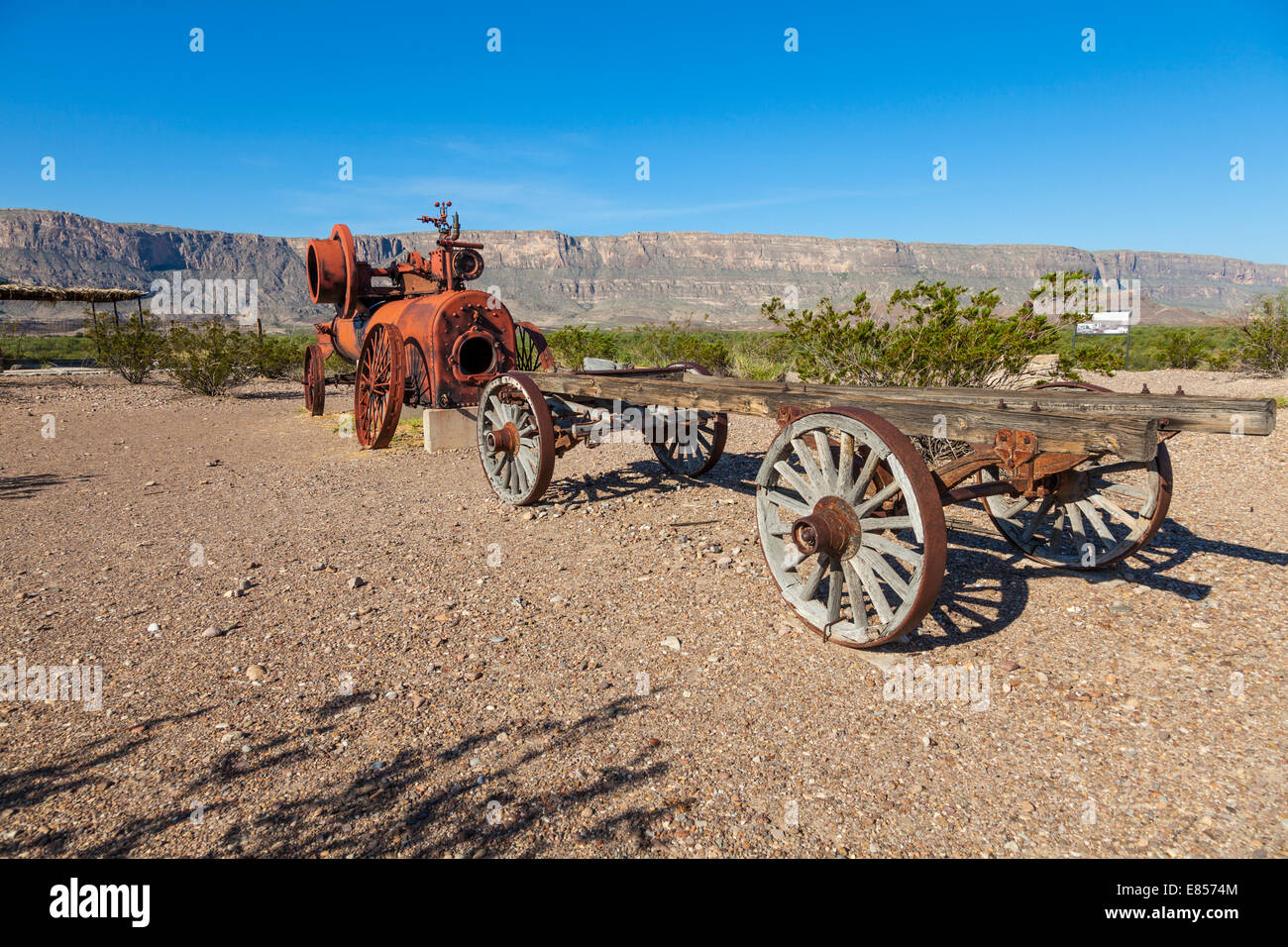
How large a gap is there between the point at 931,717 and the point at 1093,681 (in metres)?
0.88

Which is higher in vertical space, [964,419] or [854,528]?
[964,419]

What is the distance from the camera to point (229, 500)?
680 cm

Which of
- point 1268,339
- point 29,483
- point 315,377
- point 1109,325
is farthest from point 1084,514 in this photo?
point 1109,325

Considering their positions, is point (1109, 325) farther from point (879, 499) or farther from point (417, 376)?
point (879, 499)

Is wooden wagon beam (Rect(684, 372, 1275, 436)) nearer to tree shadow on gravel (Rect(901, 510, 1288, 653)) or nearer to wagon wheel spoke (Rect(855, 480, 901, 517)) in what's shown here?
wagon wheel spoke (Rect(855, 480, 901, 517))

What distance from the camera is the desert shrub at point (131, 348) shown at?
1742cm

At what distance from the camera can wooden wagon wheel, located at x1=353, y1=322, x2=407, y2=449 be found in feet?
28.0

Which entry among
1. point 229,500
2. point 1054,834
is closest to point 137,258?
point 229,500

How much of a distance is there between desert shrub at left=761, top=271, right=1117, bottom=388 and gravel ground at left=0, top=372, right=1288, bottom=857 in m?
2.02

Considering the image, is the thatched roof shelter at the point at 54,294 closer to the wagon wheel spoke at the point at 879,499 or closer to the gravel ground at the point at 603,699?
the gravel ground at the point at 603,699

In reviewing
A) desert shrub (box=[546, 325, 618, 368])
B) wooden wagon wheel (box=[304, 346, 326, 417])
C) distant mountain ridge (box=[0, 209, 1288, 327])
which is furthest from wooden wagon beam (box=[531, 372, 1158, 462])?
distant mountain ridge (box=[0, 209, 1288, 327])

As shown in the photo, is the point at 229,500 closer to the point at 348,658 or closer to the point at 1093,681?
the point at 348,658

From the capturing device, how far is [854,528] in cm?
337

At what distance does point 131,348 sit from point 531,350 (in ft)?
45.5
